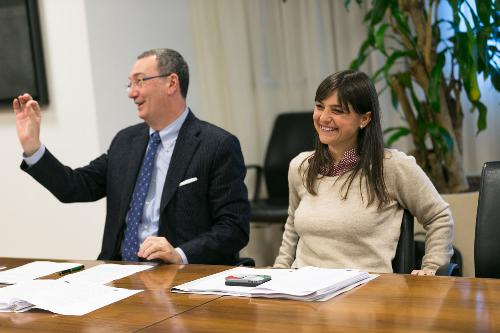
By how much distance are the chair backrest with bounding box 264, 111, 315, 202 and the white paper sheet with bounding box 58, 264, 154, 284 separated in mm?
2261

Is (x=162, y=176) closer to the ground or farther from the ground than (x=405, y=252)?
farther from the ground

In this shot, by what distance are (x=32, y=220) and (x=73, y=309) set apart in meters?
2.70

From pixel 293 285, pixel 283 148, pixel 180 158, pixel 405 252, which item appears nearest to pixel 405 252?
pixel 405 252

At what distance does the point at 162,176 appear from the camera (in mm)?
3018

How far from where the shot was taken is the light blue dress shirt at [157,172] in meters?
2.96

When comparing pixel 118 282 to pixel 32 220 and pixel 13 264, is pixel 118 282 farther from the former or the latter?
pixel 32 220

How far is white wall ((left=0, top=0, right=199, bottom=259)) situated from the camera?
165 inches

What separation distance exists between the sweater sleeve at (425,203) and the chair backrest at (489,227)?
0.17m

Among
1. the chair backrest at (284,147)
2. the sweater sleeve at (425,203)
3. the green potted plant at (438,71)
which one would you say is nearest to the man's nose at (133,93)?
the sweater sleeve at (425,203)

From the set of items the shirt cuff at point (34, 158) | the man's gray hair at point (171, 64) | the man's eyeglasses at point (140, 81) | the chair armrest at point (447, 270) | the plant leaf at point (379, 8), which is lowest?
the chair armrest at point (447, 270)

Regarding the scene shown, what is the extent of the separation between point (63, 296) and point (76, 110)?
2335 millimetres

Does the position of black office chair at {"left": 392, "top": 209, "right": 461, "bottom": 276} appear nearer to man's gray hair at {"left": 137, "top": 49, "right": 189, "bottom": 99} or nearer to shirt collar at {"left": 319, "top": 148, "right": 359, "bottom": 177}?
shirt collar at {"left": 319, "top": 148, "right": 359, "bottom": 177}

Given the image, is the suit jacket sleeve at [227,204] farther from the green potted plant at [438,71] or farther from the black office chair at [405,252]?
the green potted plant at [438,71]

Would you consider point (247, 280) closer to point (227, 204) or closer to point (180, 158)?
point (227, 204)
